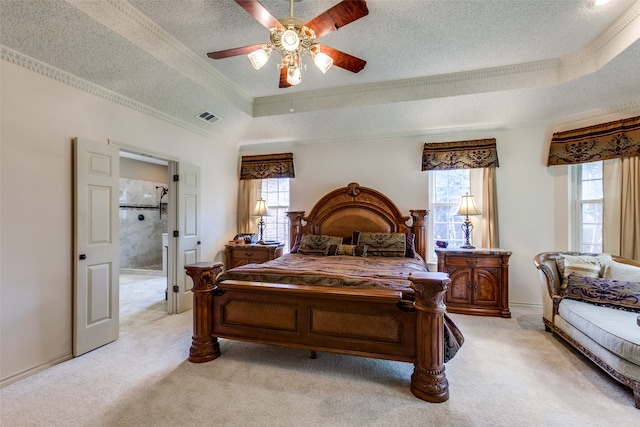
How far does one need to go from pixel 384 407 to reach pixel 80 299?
9.59 ft

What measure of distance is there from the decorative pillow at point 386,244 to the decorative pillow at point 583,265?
1.73 m

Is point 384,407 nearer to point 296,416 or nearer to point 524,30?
point 296,416

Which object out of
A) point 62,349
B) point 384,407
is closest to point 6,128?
point 62,349

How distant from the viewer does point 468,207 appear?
3.97m

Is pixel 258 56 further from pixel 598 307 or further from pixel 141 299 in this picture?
pixel 141 299

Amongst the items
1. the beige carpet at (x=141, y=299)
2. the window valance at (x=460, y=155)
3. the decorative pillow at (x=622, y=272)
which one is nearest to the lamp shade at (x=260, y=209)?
the beige carpet at (x=141, y=299)

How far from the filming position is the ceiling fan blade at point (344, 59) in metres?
2.29

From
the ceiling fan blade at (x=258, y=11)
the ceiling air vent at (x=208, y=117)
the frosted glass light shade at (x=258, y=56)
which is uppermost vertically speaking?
the ceiling air vent at (x=208, y=117)

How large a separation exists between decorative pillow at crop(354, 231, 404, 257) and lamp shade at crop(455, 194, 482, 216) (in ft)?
→ 2.91

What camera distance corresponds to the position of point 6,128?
7.41ft

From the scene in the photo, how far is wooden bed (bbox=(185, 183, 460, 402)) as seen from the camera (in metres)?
2.05

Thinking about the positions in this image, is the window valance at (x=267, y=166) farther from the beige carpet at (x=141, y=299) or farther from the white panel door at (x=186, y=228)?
the beige carpet at (x=141, y=299)

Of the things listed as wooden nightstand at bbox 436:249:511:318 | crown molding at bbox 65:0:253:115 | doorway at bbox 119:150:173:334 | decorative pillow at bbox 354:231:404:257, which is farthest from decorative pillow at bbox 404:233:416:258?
doorway at bbox 119:150:173:334

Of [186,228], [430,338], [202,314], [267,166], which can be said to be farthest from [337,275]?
[267,166]
